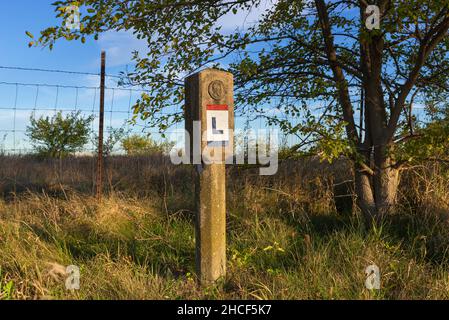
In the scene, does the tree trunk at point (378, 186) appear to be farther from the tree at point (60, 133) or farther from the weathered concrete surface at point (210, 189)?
the tree at point (60, 133)

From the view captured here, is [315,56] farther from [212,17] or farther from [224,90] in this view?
[224,90]

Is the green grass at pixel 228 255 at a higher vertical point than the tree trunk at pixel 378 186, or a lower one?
lower

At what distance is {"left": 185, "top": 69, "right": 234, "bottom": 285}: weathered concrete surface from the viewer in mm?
3557

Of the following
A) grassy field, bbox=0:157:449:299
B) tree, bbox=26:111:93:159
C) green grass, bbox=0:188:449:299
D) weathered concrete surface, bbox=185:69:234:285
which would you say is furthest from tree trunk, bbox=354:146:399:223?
tree, bbox=26:111:93:159

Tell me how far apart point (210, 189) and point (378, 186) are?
9.74 ft

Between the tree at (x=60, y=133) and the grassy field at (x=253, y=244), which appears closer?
the grassy field at (x=253, y=244)

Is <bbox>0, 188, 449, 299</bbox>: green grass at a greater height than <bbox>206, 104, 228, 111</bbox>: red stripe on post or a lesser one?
lesser

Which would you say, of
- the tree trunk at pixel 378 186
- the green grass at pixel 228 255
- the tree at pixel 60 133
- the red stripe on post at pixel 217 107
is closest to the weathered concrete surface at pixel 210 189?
the red stripe on post at pixel 217 107

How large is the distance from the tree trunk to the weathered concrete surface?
8.79 feet

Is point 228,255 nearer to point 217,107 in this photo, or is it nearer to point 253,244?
point 253,244

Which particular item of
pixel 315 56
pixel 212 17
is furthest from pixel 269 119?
pixel 212 17

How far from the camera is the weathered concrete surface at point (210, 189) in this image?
3557mm

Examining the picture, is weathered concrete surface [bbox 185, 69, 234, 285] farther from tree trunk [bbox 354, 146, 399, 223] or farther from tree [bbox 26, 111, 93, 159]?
tree [bbox 26, 111, 93, 159]

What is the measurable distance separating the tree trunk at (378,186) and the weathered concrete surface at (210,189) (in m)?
2.68
